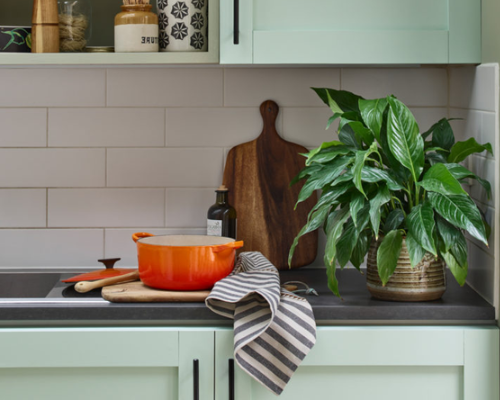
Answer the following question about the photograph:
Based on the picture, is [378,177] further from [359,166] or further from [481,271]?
[481,271]

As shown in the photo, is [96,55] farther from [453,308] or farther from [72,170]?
[453,308]

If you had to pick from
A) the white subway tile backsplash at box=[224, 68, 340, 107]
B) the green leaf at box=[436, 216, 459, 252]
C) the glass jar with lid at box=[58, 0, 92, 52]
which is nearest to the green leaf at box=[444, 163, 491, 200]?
the green leaf at box=[436, 216, 459, 252]

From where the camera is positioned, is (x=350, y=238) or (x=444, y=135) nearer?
(x=350, y=238)

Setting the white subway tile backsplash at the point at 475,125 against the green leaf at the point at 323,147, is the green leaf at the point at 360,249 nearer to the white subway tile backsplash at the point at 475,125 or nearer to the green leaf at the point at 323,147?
the green leaf at the point at 323,147

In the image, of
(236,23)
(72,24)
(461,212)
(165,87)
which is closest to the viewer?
(461,212)

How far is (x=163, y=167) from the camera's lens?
184 centimetres

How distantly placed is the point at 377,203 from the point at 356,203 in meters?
0.04

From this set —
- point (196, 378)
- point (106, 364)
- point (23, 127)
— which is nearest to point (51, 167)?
point (23, 127)

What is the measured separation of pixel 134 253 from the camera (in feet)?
6.10

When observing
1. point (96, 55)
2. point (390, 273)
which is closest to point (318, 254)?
point (390, 273)

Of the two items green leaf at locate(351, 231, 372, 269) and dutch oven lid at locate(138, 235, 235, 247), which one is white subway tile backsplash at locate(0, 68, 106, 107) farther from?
green leaf at locate(351, 231, 372, 269)

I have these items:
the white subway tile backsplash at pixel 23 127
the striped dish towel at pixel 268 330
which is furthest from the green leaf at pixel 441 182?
the white subway tile backsplash at pixel 23 127

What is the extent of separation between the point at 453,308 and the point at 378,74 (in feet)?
2.43

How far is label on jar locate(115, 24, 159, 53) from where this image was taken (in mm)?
1528
